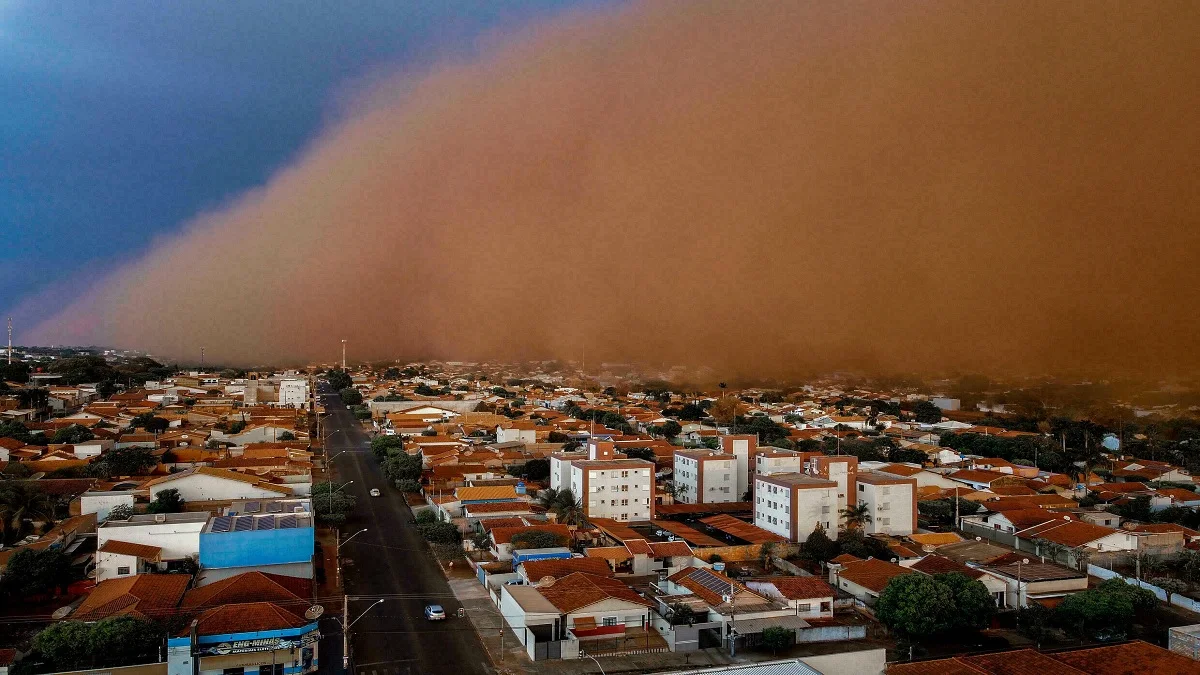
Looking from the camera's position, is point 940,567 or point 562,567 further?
point 940,567

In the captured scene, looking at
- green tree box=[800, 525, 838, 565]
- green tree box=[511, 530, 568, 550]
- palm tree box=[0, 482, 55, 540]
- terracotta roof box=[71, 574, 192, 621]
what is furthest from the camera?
green tree box=[800, 525, 838, 565]

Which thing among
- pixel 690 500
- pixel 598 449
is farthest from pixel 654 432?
pixel 598 449

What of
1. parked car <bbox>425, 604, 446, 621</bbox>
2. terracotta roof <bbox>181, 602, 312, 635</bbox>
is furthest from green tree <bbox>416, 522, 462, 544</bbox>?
terracotta roof <bbox>181, 602, 312, 635</bbox>

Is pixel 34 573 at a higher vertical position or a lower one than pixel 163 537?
lower

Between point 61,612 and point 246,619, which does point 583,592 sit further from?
point 61,612

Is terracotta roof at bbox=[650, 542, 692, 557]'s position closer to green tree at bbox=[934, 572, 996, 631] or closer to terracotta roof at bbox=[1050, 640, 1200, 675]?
green tree at bbox=[934, 572, 996, 631]

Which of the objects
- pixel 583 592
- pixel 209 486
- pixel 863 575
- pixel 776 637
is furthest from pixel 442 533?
pixel 863 575
